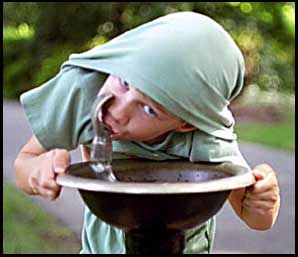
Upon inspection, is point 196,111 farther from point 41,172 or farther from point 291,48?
point 291,48

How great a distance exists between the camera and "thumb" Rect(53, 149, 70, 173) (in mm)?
1127

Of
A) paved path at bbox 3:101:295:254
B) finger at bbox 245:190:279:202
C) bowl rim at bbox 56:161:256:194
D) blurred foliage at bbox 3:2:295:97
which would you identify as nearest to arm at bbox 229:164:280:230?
finger at bbox 245:190:279:202

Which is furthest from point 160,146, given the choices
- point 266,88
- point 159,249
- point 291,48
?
point 266,88

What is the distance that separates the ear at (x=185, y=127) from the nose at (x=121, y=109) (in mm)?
89

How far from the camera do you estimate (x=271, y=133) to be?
718 centimetres

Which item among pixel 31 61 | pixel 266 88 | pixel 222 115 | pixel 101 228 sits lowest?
pixel 266 88

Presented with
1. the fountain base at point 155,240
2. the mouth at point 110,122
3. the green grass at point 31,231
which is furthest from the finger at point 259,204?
the green grass at point 31,231

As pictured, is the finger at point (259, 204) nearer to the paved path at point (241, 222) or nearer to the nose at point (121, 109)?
the nose at point (121, 109)

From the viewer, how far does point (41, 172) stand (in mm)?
1153

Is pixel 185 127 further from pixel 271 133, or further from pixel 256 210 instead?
pixel 271 133

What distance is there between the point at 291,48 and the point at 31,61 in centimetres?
240

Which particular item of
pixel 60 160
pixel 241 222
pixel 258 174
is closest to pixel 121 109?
pixel 60 160

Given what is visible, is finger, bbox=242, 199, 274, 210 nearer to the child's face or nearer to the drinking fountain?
the drinking fountain

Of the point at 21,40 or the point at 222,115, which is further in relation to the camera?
the point at 21,40
